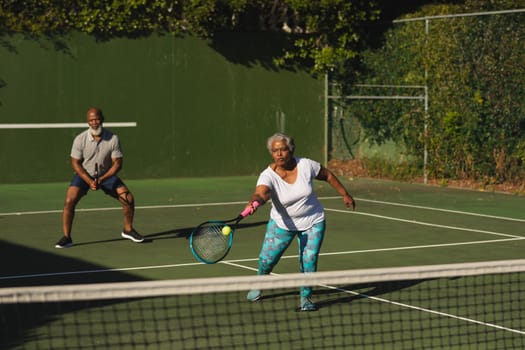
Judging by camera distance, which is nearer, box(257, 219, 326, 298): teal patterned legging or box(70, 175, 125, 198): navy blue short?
box(257, 219, 326, 298): teal patterned legging

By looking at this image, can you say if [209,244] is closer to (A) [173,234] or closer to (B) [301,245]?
(B) [301,245]

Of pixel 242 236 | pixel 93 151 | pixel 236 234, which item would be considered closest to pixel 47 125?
pixel 236 234

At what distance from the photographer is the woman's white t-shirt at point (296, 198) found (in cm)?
984

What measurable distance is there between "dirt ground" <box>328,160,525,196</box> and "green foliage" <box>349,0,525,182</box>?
130mm

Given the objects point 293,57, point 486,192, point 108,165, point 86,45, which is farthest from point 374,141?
point 108,165

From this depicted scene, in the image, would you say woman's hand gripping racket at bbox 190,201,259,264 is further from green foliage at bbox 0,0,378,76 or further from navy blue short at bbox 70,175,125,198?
green foliage at bbox 0,0,378,76

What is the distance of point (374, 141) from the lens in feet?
78.5

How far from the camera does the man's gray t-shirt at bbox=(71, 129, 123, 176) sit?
45.1ft

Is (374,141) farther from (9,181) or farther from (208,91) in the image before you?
(9,181)

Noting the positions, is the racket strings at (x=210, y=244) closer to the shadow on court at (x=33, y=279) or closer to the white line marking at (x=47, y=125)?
the shadow on court at (x=33, y=279)

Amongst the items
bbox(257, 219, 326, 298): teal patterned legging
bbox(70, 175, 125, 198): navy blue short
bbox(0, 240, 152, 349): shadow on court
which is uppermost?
bbox(70, 175, 125, 198): navy blue short

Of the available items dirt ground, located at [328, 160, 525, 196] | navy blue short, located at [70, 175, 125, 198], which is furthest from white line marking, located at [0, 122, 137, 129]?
navy blue short, located at [70, 175, 125, 198]

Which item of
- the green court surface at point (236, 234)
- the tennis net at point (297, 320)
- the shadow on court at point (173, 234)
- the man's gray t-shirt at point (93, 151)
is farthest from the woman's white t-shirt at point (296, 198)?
the shadow on court at point (173, 234)

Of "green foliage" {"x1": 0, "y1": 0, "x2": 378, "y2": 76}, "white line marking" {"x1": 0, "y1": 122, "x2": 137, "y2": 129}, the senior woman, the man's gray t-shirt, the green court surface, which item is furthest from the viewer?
"green foliage" {"x1": 0, "y1": 0, "x2": 378, "y2": 76}
